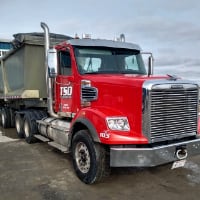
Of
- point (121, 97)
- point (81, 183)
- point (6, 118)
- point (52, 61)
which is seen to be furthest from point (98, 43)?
point (6, 118)

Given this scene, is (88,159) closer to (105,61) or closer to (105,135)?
(105,135)

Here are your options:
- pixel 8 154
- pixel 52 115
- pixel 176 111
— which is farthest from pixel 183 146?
pixel 8 154

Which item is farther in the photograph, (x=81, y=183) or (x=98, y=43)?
(x=98, y=43)

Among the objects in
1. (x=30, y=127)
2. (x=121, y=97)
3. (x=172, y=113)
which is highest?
(x=121, y=97)

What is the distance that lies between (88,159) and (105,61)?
2.05 m

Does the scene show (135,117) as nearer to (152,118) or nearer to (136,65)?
(152,118)

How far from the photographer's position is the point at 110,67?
18.2 ft

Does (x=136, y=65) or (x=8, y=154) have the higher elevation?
(x=136, y=65)

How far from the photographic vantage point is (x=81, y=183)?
4.68 metres

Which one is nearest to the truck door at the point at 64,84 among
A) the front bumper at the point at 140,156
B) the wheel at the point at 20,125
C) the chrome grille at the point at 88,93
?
the chrome grille at the point at 88,93

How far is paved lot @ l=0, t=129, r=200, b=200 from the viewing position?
4.20 meters

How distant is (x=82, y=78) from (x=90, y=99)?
473 mm

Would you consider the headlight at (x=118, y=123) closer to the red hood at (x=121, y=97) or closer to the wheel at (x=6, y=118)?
the red hood at (x=121, y=97)

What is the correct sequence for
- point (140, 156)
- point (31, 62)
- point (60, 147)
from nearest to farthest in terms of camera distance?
point (140, 156) → point (60, 147) → point (31, 62)
